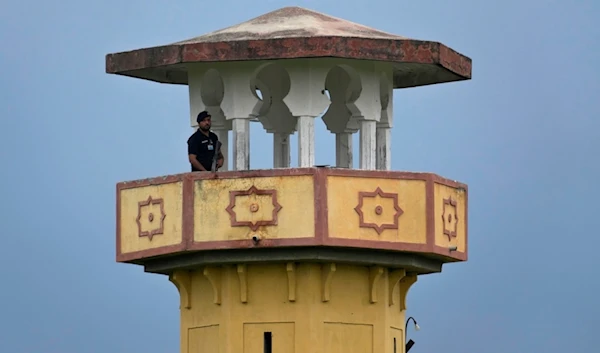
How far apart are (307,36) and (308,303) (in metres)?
4.54

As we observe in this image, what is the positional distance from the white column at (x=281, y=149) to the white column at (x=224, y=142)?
1.18 meters

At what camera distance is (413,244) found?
5228 cm

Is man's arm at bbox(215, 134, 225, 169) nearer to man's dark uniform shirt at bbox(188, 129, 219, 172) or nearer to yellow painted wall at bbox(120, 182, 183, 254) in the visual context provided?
man's dark uniform shirt at bbox(188, 129, 219, 172)

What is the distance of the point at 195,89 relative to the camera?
5422cm

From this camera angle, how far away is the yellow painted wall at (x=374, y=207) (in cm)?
5153

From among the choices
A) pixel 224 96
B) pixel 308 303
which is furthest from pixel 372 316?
pixel 224 96

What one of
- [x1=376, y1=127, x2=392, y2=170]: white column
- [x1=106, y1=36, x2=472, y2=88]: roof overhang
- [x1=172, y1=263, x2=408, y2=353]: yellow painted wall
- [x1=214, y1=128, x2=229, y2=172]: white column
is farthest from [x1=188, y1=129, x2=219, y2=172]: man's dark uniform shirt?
[x1=376, y1=127, x2=392, y2=170]: white column

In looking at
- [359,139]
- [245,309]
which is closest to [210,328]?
[245,309]

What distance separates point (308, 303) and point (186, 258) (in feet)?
7.31

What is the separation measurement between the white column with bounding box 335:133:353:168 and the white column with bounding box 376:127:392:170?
690 mm

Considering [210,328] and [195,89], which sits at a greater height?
[195,89]

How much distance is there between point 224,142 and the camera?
54.6 m

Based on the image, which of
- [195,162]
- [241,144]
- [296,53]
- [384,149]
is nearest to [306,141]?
[241,144]

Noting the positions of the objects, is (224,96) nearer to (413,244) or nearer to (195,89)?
(195,89)
